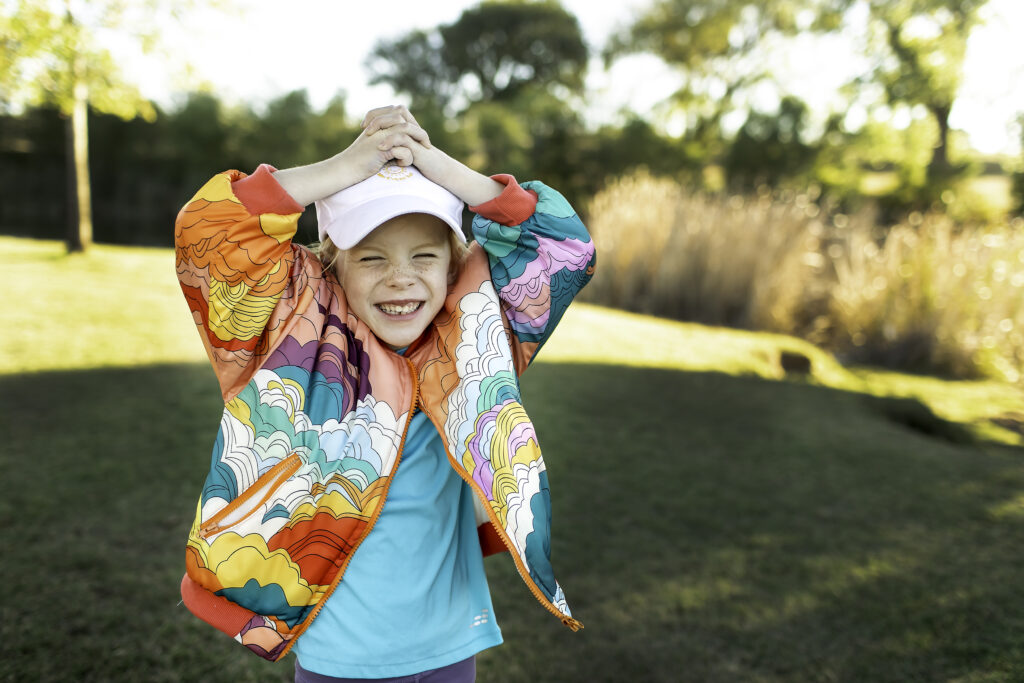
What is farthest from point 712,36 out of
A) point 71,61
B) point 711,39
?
point 71,61

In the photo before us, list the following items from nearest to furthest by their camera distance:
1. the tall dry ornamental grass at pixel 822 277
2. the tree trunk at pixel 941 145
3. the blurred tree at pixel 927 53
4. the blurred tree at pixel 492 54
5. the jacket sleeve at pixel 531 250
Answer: the jacket sleeve at pixel 531 250, the tall dry ornamental grass at pixel 822 277, the blurred tree at pixel 927 53, the tree trunk at pixel 941 145, the blurred tree at pixel 492 54

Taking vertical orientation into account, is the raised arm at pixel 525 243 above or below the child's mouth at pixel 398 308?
above

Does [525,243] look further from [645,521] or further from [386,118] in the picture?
[645,521]

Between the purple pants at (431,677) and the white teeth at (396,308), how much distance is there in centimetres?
67

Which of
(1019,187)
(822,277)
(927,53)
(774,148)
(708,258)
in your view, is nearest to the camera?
(708,258)

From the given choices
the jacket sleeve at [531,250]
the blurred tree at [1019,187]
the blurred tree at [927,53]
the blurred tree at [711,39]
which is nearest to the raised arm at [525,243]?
the jacket sleeve at [531,250]

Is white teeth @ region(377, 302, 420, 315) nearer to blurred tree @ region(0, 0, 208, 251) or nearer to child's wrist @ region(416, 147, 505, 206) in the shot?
child's wrist @ region(416, 147, 505, 206)

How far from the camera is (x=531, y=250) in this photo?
1550mm

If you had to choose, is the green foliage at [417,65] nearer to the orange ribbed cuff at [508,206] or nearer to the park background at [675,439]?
the park background at [675,439]

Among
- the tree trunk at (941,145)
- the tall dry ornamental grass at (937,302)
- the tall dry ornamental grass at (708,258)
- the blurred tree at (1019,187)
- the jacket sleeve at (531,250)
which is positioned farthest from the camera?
the tree trunk at (941,145)

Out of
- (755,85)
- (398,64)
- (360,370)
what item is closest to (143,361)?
(360,370)

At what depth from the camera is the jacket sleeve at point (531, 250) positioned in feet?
4.94

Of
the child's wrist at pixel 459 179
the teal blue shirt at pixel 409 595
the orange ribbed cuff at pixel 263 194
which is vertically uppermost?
the child's wrist at pixel 459 179

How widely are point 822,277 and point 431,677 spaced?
7.56 meters
